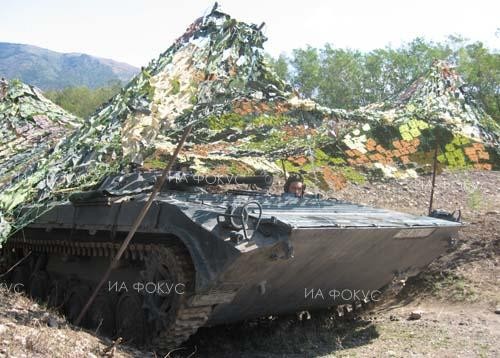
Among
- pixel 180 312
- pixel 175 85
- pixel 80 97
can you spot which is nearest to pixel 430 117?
pixel 175 85

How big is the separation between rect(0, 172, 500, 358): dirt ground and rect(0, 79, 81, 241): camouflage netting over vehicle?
1.61 m

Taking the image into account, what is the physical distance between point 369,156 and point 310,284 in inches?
166

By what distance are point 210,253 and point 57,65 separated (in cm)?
12865

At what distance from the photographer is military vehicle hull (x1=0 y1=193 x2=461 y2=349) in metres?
6.17

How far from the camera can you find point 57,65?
5054 inches

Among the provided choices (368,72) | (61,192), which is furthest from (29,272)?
(368,72)

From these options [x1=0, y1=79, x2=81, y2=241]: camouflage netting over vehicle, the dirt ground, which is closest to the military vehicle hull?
the dirt ground

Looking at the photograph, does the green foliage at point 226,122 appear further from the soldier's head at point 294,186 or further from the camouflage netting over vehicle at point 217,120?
the soldier's head at point 294,186

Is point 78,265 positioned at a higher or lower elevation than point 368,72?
lower

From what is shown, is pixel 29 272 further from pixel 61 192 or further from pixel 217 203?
pixel 217 203

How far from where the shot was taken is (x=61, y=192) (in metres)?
7.28

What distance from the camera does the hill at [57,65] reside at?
104 meters

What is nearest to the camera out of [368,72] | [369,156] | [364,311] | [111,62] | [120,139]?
[120,139]

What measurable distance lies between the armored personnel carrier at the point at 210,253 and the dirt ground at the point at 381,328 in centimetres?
39
